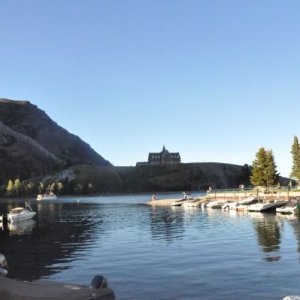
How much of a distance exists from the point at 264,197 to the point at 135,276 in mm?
87427

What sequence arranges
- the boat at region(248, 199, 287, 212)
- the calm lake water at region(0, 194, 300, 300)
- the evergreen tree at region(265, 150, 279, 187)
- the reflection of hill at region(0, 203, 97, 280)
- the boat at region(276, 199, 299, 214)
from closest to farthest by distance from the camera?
1. the calm lake water at region(0, 194, 300, 300)
2. the reflection of hill at region(0, 203, 97, 280)
3. the boat at region(276, 199, 299, 214)
4. the boat at region(248, 199, 287, 212)
5. the evergreen tree at region(265, 150, 279, 187)

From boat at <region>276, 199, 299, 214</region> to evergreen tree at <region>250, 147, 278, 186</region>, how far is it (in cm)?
5472

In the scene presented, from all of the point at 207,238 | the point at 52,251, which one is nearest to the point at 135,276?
the point at 52,251

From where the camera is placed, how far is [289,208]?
90188 millimetres

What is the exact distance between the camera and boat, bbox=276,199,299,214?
89.3 m

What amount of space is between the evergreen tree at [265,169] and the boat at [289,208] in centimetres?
5472

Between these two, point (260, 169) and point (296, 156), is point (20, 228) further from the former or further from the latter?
point (260, 169)

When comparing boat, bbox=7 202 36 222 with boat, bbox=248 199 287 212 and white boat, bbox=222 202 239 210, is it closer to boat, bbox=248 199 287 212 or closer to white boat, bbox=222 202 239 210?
white boat, bbox=222 202 239 210

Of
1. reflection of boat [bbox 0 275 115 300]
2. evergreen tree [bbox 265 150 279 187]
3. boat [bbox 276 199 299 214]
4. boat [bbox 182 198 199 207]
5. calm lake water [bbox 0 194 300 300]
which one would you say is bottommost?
calm lake water [bbox 0 194 300 300]

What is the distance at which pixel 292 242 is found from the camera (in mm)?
48812

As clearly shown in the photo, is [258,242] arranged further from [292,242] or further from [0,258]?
[0,258]

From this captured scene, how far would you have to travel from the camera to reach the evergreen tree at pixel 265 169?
14975 centimetres

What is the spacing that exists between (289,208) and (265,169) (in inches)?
2404

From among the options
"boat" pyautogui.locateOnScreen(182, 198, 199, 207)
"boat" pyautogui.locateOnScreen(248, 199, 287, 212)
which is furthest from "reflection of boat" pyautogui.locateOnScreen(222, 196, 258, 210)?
"boat" pyautogui.locateOnScreen(182, 198, 199, 207)
